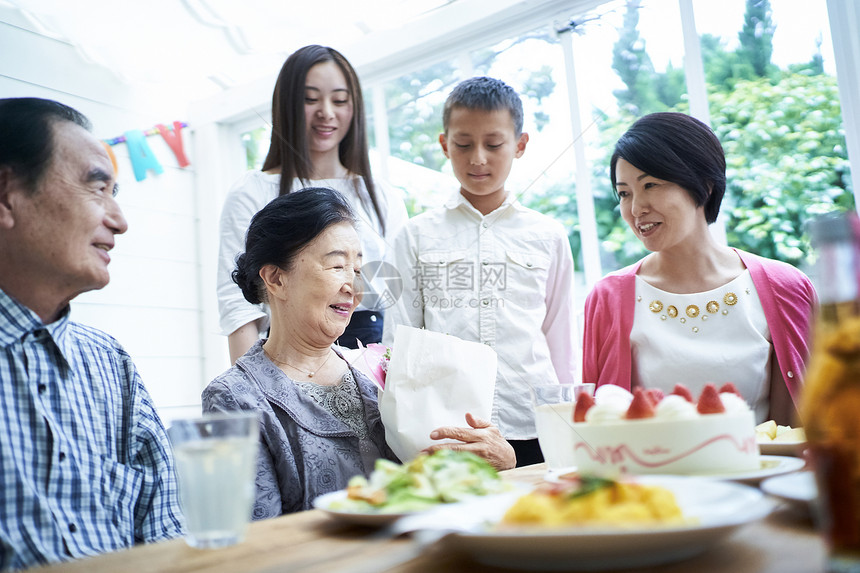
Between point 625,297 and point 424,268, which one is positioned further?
point 424,268

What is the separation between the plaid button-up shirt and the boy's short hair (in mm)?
1290

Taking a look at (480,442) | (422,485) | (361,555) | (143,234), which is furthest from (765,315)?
(143,234)

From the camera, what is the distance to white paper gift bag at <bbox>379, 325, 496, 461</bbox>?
1306 millimetres

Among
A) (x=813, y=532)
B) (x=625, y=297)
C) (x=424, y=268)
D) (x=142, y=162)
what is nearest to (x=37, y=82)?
(x=142, y=162)

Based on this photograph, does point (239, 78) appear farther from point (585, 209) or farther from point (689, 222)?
point (689, 222)

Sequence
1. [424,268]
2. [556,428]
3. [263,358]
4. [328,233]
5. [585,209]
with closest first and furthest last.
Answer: [556,428], [263,358], [328,233], [424,268], [585,209]

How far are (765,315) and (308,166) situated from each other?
4.35 ft

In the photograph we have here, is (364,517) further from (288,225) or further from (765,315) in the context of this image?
(765,315)

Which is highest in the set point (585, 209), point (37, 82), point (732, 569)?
point (37, 82)

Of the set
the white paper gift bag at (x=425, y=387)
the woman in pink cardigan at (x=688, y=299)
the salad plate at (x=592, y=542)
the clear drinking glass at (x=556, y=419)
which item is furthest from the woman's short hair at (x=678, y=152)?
the salad plate at (x=592, y=542)

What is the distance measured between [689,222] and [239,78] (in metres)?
3.10

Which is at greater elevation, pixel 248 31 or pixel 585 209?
pixel 248 31

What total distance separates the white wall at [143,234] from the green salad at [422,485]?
3.47 metres

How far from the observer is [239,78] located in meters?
4.32
